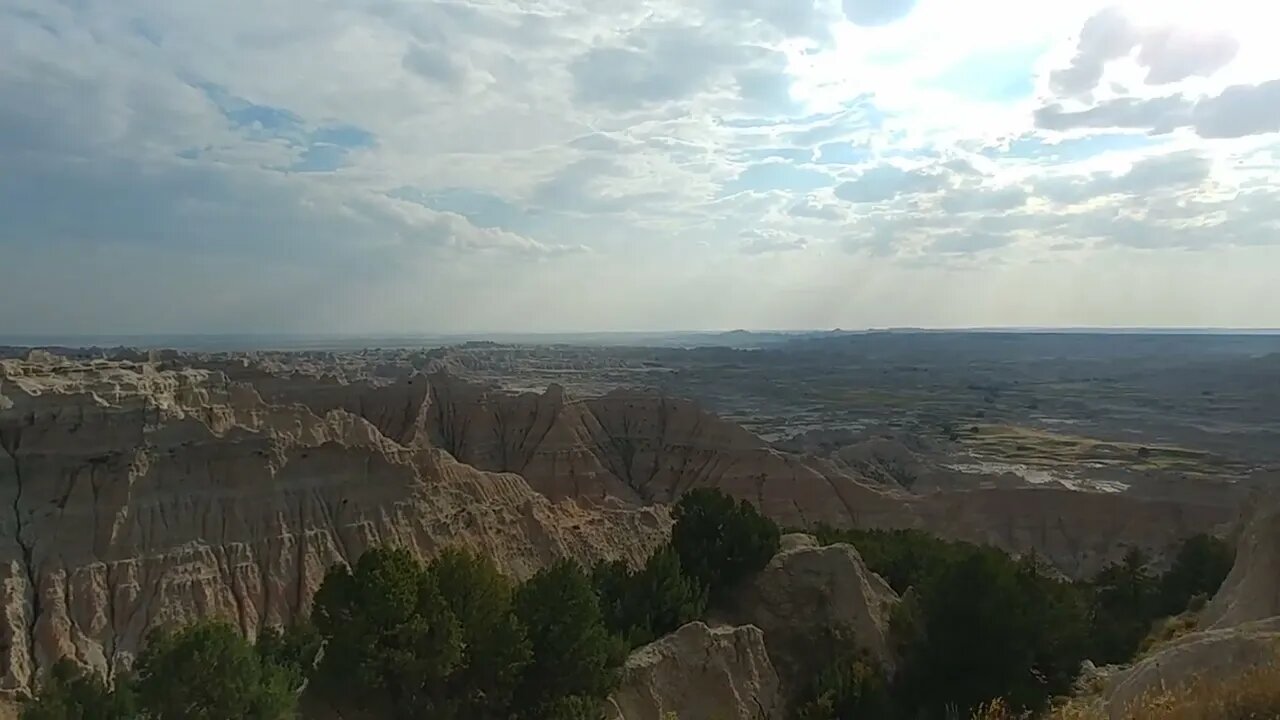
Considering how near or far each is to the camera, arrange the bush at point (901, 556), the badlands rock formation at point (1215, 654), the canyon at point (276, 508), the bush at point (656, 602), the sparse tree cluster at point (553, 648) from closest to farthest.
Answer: the badlands rock formation at point (1215, 654) < the sparse tree cluster at point (553, 648) < the bush at point (656, 602) < the bush at point (901, 556) < the canyon at point (276, 508)

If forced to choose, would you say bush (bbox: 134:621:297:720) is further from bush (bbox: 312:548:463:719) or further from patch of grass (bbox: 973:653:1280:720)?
patch of grass (bbox: 973:653:1280:720)

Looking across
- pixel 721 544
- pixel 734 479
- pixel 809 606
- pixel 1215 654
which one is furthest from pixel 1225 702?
pixel 734 479

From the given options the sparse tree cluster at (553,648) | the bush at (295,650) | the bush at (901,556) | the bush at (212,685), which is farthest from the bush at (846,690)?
the bush at (295,650)

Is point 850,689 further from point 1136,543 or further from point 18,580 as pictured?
point 1136,543

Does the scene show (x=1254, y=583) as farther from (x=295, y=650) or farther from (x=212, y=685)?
(x=295, y=650)

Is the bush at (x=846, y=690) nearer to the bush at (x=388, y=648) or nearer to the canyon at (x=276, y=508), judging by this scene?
the canyon at (x=276, y=508)

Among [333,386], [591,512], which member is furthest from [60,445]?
[333,386]
